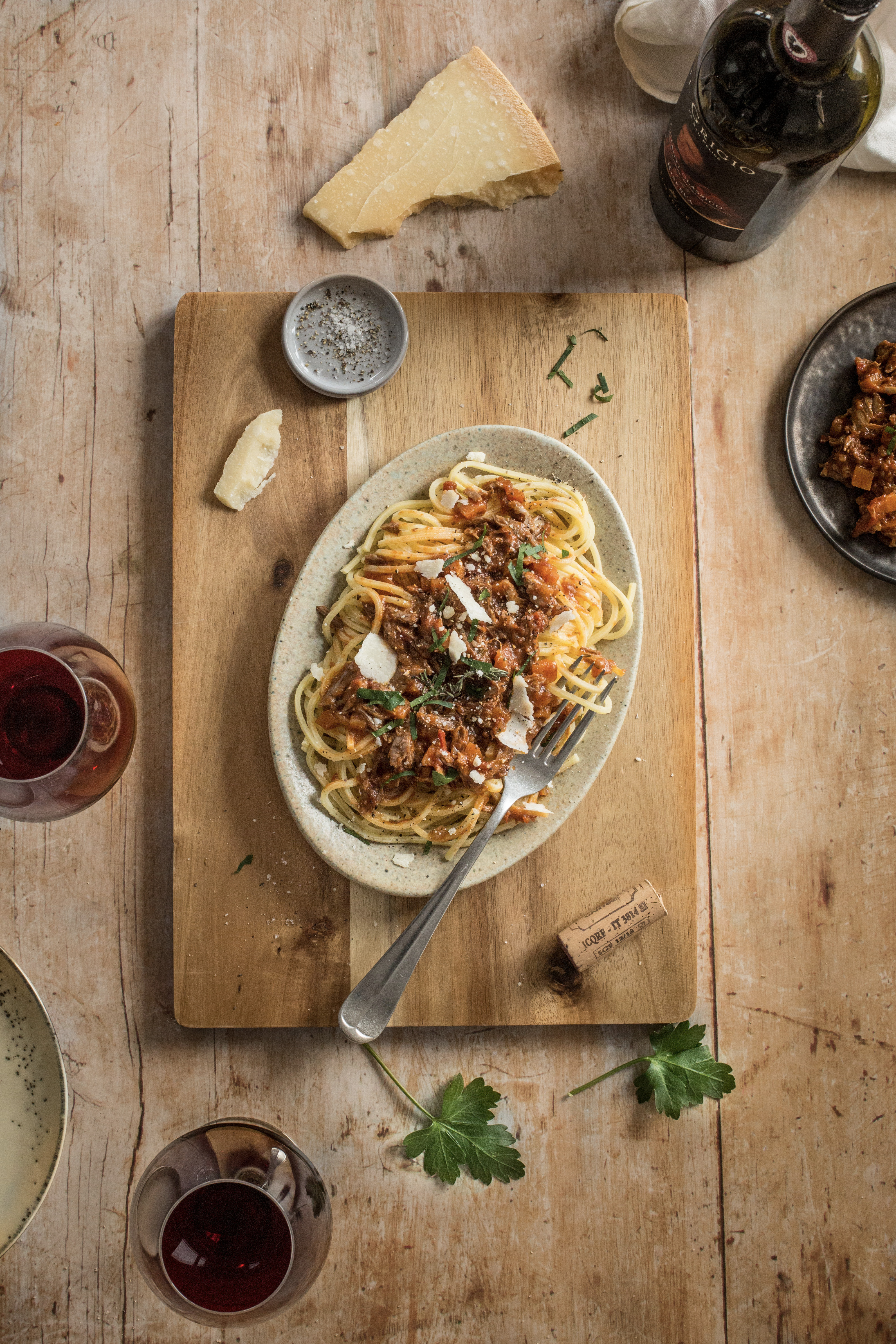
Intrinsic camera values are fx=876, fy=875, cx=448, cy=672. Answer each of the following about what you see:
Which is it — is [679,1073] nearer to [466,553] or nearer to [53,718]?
[466,553]

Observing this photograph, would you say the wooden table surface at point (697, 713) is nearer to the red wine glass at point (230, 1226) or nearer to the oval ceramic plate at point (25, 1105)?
the oval ceramic plate at point (25, 1105)

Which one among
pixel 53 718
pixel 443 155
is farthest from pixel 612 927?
pixel 443 155

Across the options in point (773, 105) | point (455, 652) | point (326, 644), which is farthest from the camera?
point (326, 644)

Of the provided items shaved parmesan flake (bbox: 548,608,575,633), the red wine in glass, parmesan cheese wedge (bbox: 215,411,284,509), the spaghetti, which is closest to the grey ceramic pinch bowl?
parmesan cheese wedge (bbox: 215,411,284,509)

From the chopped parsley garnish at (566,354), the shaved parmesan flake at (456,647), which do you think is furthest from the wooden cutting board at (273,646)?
the shaved parmesan flake at (456,647)

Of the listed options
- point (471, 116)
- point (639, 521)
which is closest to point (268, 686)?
point (639, 521)

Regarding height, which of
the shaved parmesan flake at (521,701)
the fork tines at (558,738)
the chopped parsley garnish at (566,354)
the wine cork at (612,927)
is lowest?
the wine cork at (612,927)
